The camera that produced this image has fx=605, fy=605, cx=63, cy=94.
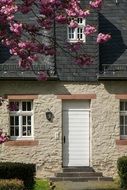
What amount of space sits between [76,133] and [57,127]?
2.80 feet

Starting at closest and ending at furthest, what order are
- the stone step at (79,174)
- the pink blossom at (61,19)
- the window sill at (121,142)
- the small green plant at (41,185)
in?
the pink blossom at (61,19) < the small green plant at (41,185) < the stone step at (79,174) < the window sill at (121,142)

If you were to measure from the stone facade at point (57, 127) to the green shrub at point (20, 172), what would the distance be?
13.2ft

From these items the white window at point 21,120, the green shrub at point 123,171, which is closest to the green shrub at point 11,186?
the green shrub at point 123,171

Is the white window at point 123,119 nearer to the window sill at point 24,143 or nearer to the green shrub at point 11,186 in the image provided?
the window sill at point 24,143

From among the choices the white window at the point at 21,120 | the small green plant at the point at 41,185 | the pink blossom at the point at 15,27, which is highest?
the pink blossom at the point at 15,27

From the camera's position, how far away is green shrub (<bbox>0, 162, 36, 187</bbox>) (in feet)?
58.6

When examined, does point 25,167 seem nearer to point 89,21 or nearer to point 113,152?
point 113,152

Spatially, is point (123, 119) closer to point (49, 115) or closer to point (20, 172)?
point (49, 115)

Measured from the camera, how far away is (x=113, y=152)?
22500 mm

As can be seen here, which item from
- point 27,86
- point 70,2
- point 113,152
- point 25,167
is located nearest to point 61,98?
point 27,86

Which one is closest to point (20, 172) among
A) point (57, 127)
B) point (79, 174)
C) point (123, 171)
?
point (123, 171)

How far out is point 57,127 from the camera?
22312 millimetres

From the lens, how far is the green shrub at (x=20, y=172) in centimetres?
1786

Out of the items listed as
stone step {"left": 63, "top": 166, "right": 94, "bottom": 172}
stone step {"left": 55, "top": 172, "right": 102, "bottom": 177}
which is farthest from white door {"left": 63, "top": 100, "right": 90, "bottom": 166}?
stone step {"left": 55, "top": 172, "right": 102, "bottom": 177}
